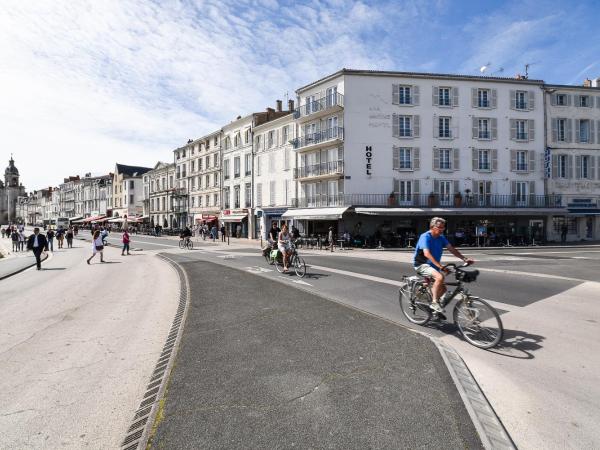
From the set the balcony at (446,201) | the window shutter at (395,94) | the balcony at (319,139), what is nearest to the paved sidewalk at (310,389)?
the balcony at (446,201)

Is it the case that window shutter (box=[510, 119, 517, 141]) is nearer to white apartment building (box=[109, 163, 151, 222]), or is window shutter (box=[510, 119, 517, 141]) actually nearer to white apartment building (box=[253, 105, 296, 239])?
white apartment building (box=[253, 105, 296, 239])

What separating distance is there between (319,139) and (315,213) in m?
6.76

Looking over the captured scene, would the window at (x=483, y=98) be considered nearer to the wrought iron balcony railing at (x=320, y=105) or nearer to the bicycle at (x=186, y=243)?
the wrought iron balcony railing at (x=320, y=105)

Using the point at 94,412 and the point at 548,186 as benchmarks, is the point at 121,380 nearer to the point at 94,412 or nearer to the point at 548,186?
the point at 94,412

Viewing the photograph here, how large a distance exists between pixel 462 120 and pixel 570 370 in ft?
94.6

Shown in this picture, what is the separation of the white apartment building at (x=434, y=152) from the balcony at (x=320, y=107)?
0.15 meters

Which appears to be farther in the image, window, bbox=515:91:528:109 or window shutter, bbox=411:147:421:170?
window, bbox=515:91:528:109

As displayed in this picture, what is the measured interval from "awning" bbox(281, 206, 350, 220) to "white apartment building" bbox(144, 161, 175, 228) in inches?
1157

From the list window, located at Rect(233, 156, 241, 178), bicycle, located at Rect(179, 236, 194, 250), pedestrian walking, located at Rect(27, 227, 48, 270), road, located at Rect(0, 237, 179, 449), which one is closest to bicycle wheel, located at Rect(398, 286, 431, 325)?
road, located at Rect(0, 237, 179, 449)

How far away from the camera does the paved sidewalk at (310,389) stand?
8.73ft

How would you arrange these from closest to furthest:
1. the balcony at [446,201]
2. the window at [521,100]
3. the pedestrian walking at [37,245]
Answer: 1. the pedestrian walking at [37,245]
2. the balcony at [446,201]
3. the window at [521,100]

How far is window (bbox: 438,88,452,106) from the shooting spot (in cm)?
2889

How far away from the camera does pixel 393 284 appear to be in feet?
31.4

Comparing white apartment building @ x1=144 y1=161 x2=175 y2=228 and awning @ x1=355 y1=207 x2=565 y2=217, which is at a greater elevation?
white apartment building @ x1=144 y1=161 x2=175 y2=228
